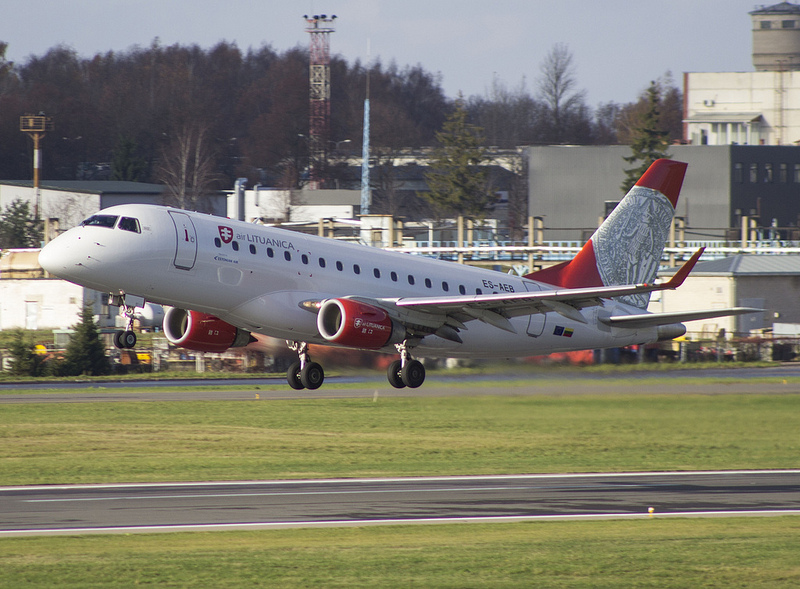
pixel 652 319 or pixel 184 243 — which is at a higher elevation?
pixel 184 243

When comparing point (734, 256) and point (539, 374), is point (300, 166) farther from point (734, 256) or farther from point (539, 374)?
point (539, 374)

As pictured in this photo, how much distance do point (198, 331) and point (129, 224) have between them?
5026 mm

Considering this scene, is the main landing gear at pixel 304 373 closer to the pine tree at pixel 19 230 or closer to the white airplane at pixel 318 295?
the white airplane at pixel 318 295

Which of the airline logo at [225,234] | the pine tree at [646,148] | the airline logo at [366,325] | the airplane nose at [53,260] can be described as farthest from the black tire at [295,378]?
the pine tree at [646,148]

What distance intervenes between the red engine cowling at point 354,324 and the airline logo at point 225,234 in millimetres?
3702

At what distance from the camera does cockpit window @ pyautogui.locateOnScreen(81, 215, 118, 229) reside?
34.2 m

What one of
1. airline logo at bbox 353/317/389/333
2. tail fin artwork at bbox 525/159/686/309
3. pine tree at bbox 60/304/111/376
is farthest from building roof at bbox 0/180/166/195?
airline logo at bbox 353/317/389/333

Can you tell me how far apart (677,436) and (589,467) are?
1533 centimetres

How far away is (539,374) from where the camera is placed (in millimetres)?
43781

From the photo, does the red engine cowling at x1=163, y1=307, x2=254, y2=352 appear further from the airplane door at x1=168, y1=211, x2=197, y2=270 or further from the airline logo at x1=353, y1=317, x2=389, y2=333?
the airline logo at x1=353, y1=317, x2=389, y2=333

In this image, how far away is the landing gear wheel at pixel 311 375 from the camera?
38250mm

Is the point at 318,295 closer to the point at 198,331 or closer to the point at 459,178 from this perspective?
the point at 198,331

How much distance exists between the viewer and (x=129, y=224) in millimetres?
34594

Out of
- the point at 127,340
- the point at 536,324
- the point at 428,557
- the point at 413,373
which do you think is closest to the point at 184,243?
the point at 127,340
